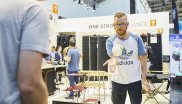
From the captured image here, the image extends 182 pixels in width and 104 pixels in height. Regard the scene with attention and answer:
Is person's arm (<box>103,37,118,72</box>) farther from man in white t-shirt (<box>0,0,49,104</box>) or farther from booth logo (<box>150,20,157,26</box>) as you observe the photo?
booth logo (<box>150,20,157,26</box>)

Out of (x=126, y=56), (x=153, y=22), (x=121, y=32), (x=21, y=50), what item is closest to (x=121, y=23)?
(x=121, y=32)

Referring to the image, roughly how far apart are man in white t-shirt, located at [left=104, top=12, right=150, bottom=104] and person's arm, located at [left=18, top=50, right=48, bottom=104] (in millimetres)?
2231

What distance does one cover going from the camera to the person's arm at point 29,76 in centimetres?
94

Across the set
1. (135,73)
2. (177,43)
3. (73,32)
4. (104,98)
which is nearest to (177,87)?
(177,43)

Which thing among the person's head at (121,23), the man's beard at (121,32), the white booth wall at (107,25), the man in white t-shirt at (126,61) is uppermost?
the white booth wall at (107,25)

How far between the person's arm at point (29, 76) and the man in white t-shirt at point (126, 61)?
2.23 metres

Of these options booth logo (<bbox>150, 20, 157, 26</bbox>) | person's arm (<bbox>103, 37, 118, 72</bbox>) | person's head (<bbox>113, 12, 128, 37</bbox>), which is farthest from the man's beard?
booth logo (<bbox>150, 20, 157, 26</bbox>)

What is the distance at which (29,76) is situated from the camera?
94cm

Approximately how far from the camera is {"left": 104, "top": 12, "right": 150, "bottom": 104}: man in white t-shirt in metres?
3.18

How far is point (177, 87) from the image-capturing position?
4504mm

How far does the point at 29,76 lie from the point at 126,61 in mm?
2367

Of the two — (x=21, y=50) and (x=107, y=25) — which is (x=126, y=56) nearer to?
(x=21, y=50)

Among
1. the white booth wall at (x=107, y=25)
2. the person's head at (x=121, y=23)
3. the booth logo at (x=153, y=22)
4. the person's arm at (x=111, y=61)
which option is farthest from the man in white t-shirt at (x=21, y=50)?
the booth logo at (x=153, y=22)

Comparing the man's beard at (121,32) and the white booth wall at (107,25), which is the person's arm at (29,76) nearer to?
the man's beard at (121,32)
